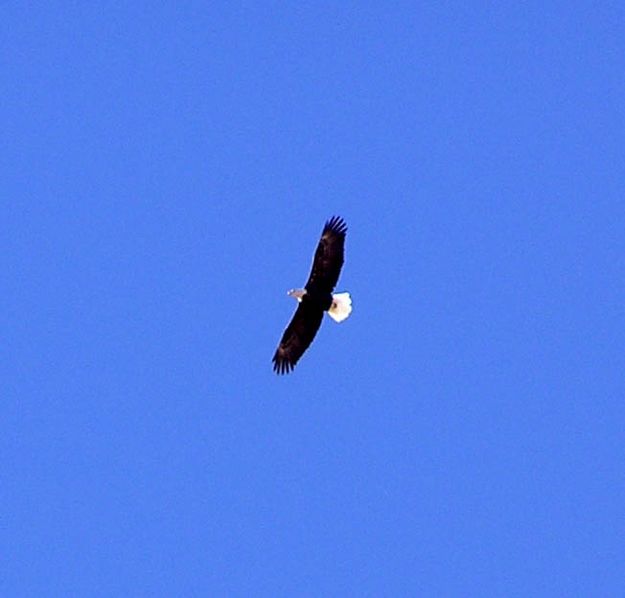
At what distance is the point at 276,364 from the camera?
52.2 m

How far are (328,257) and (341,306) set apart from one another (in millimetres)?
→ 946

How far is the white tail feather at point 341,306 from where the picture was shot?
51.7 metres

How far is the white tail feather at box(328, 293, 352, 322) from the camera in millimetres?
51719

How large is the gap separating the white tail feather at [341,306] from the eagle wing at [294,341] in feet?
0.94

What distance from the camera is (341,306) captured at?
170 feet

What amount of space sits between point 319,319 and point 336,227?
1.68m

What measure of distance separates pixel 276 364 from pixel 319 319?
108 centimetres

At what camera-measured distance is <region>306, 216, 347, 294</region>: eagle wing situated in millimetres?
51344

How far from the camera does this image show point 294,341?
52156 mm

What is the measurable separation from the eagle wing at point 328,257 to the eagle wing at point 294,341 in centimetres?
75

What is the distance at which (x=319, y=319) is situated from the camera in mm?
51969

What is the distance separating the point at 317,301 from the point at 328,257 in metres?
0.80

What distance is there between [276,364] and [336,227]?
8.68 ft

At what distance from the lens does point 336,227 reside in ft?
169
